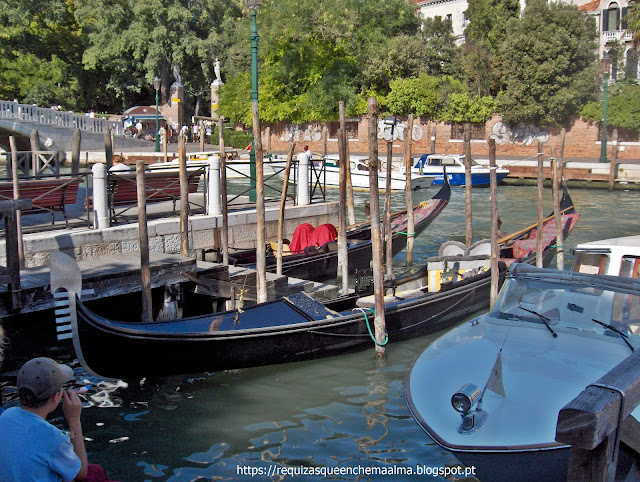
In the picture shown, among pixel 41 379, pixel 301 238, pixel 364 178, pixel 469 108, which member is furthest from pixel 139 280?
pixel 469 108

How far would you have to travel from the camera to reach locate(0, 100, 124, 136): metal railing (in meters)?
25.0

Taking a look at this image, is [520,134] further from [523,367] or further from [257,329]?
[523,367]

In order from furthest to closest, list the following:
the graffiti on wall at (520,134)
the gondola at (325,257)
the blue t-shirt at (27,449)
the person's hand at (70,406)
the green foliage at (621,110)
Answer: the graffiti on wall at (520,134) → the green foliage at (621,110) → the gondola at (325,257) → the person's hand at (70,406) → the blue t-shirt at (27,449)

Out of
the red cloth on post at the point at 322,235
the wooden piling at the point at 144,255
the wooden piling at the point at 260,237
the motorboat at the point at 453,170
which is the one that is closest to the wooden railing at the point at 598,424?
the wooden piling at the point at 144,255

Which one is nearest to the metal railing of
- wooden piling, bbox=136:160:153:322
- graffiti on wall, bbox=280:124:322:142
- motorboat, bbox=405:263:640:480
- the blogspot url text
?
graffiti on wall, bbox=280:124:322:142

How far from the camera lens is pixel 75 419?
2730mm

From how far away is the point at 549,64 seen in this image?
26500 millimetres

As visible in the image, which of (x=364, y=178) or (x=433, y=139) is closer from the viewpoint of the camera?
(x=364, y=178)

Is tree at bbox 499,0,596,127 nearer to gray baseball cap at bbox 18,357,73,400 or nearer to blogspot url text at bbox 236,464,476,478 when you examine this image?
blogspot url text at bbox 236,464,476,478

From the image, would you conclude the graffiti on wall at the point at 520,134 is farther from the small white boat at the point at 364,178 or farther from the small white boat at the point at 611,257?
the small white boat at the point at 611,257

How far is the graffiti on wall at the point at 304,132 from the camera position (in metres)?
31.5

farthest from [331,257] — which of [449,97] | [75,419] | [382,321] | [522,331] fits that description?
[449,97]

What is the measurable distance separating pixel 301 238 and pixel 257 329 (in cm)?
421

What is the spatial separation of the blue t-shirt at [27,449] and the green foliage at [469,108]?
89.6ft
